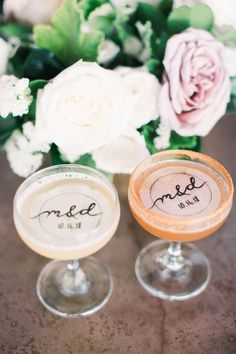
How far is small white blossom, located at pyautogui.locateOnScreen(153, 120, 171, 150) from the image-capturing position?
1155 millimetres

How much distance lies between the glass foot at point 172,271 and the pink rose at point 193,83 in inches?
12.1

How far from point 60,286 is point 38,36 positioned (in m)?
0.54

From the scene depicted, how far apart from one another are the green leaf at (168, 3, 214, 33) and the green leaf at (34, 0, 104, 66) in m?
0.15

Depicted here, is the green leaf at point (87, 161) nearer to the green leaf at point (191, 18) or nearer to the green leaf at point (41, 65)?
the green leaf at point (41, 65)

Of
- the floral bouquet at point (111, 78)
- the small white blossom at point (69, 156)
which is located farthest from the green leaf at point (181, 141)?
the small white blossom at point (69, 156)

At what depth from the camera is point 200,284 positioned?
1210mm

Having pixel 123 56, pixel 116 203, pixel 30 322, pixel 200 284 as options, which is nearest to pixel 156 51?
pixel 123 56

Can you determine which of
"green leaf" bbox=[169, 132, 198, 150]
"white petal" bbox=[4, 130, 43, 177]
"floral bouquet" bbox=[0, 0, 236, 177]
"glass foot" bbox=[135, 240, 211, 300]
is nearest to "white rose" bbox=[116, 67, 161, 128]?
"floral bouquet" bbox=[0, 0, 236, 177]

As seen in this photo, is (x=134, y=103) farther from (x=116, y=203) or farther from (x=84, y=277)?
(x=84, y=277)

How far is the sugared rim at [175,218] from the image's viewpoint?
102 cm

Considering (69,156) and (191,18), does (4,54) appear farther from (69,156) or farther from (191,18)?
(191,18)

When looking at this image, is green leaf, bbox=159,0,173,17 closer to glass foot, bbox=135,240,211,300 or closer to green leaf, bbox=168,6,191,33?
green leaf, bbox=168,6,191,33

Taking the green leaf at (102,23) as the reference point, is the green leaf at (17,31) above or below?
below

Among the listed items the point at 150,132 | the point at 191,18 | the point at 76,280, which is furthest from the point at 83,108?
the point at 76,280
